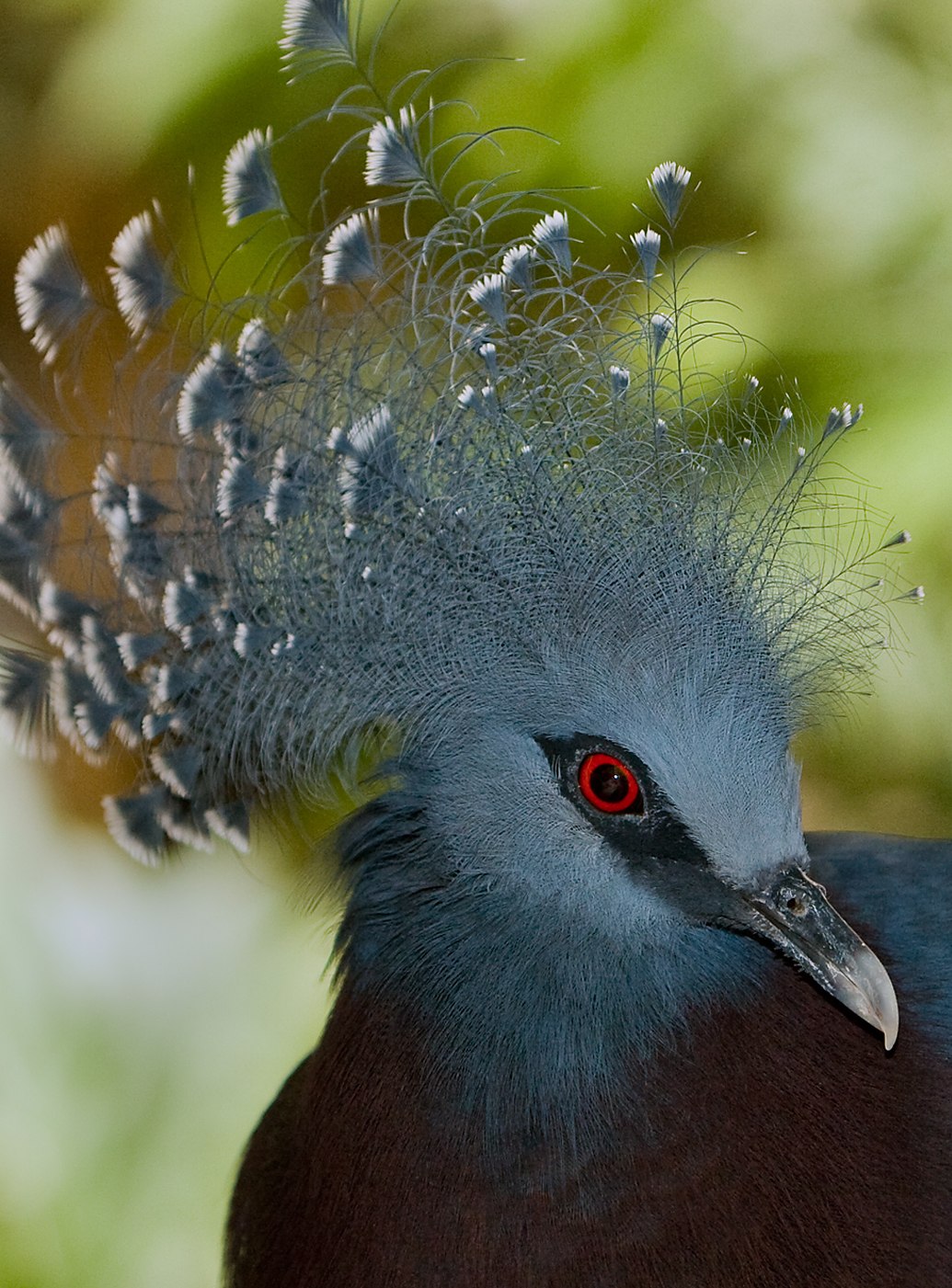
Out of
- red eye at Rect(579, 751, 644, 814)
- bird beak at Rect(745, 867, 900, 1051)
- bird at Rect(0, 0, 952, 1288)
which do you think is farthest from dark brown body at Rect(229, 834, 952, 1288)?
red eye at Rect(579, 751, 644, 814)

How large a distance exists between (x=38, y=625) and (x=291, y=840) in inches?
12.5

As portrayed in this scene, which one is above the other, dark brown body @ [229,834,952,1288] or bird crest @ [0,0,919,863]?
bird crest @ [0,0,919,863]

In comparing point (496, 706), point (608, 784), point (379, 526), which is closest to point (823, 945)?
point (608, 784)

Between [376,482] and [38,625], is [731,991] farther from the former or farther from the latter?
[38,625]

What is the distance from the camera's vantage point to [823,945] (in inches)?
44.7

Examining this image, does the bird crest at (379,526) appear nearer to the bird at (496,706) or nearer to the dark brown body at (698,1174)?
the bird at (496,706)

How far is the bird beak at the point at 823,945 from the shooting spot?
1121 mm

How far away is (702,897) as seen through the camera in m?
1.17

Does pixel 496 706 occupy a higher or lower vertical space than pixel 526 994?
higher

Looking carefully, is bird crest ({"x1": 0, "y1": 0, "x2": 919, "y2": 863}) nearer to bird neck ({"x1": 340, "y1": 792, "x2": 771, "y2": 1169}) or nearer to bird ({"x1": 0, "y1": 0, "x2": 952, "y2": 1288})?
bird ({"x1": 0, "y1": 0, "x2": 952, "y2": 1288})

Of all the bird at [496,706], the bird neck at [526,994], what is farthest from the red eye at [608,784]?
the bird neck at [526,994]

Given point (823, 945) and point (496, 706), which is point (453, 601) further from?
point (823, 945)

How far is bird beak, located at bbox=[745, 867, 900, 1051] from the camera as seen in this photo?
3.68 feet

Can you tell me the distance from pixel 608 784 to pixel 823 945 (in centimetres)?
22
